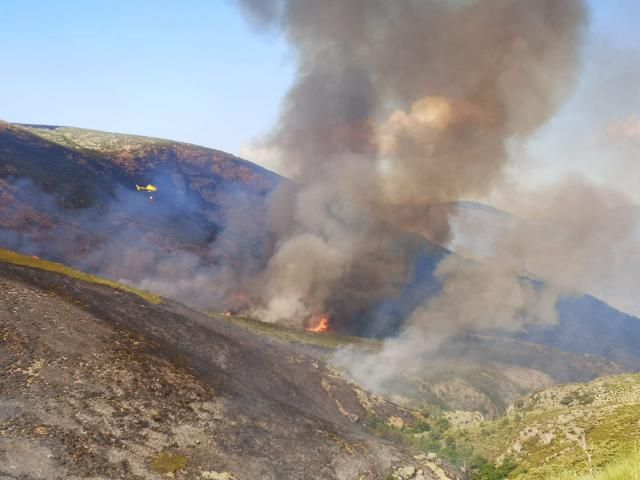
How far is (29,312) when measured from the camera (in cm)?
3497

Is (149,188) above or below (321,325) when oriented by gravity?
above

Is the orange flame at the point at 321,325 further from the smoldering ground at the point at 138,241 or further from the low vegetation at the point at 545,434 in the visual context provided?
the low vegetation at the point at 545,434

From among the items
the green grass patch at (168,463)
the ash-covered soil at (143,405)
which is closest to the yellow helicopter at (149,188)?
the ash-covered soil at (143,405)

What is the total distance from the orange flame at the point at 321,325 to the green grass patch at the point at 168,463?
8181 centimetres

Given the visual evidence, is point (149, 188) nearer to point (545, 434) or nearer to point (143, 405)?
point (143, 405)

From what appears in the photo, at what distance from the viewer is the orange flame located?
10862cm

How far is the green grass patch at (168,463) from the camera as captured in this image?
2492 cm

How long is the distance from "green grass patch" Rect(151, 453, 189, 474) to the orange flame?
268 feet

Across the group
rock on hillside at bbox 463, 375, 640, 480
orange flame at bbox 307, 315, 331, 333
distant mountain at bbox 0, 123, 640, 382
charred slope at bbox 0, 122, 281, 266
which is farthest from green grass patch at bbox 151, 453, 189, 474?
charred slope at bbox 0, 122, 281, 266

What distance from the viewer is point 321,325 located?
111 m

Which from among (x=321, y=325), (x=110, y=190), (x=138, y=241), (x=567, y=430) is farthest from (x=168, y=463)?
(x=110, y=190)

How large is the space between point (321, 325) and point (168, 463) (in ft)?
281

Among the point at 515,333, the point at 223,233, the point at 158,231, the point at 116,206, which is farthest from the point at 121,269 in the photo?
Result: the point at 515,333

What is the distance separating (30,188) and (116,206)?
20.4 meters
